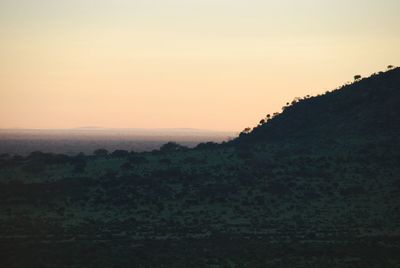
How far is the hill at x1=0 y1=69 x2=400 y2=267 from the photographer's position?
43688 millimetres

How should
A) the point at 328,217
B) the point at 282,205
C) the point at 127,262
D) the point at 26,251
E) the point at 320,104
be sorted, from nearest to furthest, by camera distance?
the point at 127,262, the point at 26,251, the point at 328,217, the point at 282,205, the point at 320,104

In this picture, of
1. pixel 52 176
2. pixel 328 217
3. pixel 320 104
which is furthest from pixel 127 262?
pixel 320 104

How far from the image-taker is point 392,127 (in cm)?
9238

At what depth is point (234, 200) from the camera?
212 ft

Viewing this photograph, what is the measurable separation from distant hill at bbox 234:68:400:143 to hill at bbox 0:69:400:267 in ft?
1.09

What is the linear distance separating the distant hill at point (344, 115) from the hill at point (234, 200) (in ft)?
1.09

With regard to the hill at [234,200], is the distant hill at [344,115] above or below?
above

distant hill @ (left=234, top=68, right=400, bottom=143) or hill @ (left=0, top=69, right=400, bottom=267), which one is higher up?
distant hill @ (left=234, top=68, right=400, bottom=143)

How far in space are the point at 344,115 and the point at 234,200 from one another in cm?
4305

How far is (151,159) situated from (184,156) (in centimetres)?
486

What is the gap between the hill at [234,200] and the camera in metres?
43.7

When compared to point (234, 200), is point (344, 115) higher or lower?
higher

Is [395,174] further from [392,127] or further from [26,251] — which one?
[26,251]

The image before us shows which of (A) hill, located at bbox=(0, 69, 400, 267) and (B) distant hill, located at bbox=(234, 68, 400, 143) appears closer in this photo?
(A) hill, located at bbox=(0, 69, 400, 267)
